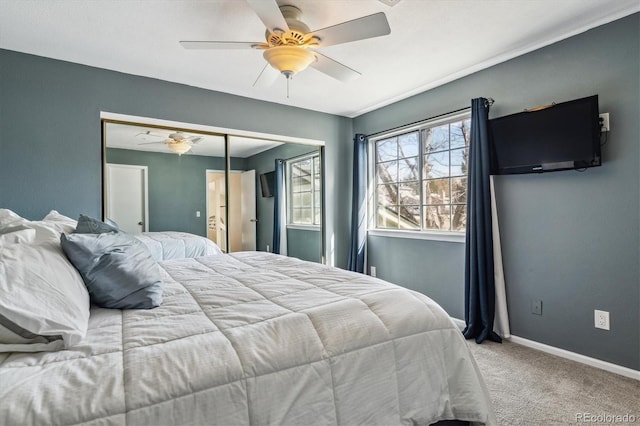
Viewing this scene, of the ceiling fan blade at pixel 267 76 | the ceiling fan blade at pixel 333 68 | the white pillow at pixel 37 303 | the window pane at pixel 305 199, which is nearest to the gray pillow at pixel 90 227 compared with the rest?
the white pillow at pixel 37 303

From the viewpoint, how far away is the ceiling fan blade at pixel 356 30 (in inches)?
69.0

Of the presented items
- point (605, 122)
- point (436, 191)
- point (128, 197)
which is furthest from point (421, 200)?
point (128, 197)

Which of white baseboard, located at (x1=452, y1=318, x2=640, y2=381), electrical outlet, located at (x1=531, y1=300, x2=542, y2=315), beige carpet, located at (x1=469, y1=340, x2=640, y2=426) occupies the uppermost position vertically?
electrical outlet, located at (x1=531, y1=300, x2=542, y2=315)

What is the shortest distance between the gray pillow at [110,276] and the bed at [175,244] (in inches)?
72.1

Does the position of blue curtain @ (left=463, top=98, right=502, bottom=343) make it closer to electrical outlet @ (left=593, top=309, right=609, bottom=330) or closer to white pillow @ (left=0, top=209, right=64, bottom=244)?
electrical outlet @ (left=593, top=309, right=609, bottom=330)

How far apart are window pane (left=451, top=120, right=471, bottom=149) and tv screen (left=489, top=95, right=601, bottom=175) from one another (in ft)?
1.24

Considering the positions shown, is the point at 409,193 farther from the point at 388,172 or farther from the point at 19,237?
the point at 19,237

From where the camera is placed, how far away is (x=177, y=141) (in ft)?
11.0

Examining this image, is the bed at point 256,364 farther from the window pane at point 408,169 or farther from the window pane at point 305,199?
the window pane at point 305,199

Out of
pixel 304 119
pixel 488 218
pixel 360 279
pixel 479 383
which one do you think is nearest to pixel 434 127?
pixel 488 218

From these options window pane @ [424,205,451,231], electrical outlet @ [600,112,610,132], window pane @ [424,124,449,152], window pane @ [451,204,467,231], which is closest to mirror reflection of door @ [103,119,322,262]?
window pane @ [424,124,449,152]

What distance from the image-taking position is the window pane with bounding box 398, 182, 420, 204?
12.4ft

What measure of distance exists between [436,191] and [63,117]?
3.57m

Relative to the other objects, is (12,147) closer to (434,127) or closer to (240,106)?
(240,106)
